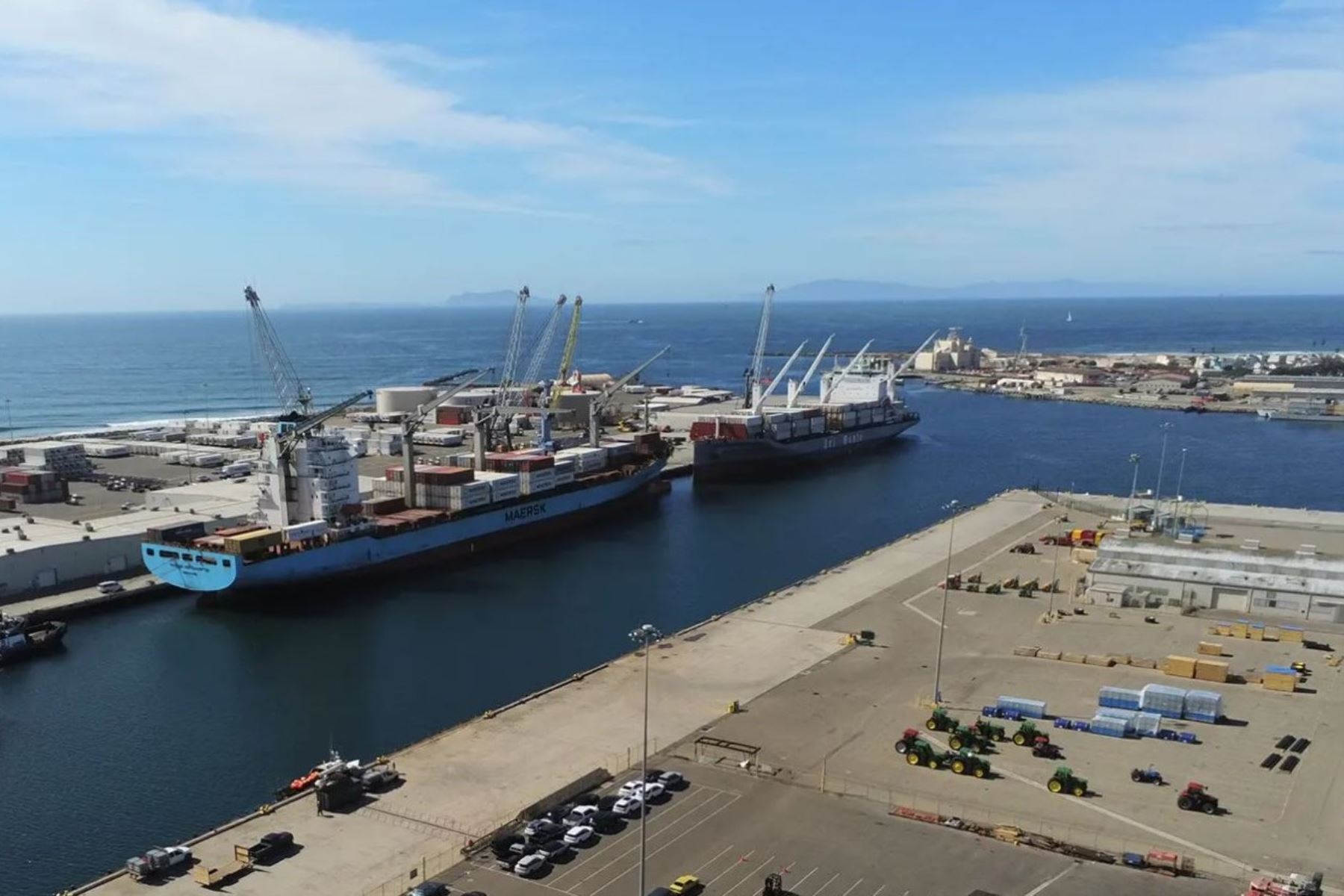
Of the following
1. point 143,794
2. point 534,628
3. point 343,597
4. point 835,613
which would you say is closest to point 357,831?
point 143,794

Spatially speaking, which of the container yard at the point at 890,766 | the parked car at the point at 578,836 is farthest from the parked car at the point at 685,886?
the parked car at the point at 578,836

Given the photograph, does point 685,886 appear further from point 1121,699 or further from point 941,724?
point 1121,699

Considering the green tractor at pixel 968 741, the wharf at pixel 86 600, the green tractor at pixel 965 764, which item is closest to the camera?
the green tractor at pixel 965 764

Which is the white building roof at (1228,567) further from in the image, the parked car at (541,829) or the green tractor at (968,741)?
the parked car at (541,829)

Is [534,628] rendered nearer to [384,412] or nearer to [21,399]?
[384,412]

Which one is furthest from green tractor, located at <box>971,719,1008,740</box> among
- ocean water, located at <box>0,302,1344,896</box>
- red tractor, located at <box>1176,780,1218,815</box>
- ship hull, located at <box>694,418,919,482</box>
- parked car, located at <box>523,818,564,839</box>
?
ship hull, located at <box>694,418,919,482</box>

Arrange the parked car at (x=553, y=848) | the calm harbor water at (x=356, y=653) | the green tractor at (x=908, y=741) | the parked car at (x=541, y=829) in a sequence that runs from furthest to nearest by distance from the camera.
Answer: the green tractor at (x=908, y=741) < the calm harbor water at (x=356, y=653) < the parked car at (x=541, y=829) < the parked car at (x=553, y=848)
